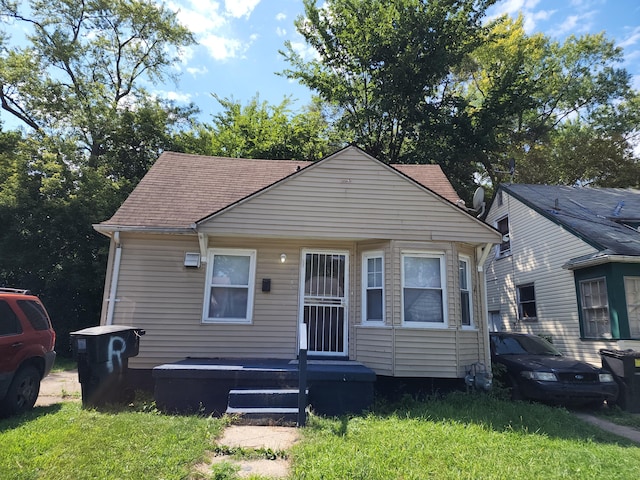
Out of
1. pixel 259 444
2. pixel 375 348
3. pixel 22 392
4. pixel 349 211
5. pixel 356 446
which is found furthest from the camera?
pixel 349 211

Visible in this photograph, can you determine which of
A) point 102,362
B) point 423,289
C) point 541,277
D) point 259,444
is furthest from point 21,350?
point 541,277

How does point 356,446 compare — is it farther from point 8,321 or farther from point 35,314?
point 35,314

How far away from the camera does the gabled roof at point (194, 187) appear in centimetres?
851

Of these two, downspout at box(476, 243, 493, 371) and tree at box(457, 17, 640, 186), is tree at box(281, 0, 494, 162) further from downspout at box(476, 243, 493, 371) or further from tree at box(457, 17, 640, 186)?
downspout at box(476, 243, 493, 371)

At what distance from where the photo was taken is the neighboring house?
10.2m

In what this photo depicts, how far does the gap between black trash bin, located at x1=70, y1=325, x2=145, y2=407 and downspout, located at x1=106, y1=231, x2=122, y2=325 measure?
1.22 meters

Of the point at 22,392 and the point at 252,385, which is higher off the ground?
the point at 252,385

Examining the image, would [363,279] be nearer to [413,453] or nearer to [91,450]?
[413,453]

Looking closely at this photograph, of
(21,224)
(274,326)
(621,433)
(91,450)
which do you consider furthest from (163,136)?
(621,433)

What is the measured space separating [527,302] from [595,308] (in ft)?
11.0

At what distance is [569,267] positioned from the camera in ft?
37.9

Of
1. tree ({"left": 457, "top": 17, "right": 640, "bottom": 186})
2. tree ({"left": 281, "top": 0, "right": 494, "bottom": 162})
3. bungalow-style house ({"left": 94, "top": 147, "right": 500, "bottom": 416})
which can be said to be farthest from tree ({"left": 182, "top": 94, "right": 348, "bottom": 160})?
bungalow-style house ({"left": 94, "top": 147, "right": 500, "bottom": 416})

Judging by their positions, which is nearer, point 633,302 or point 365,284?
point 365,284

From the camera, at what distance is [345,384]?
6.41 meters
